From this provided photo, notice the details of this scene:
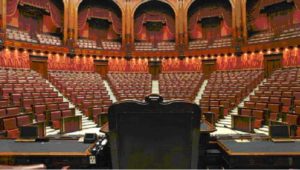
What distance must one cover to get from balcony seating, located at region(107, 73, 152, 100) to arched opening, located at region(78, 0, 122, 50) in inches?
64.0

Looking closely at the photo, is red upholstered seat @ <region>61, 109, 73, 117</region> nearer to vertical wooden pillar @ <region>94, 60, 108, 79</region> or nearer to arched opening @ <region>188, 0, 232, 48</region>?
vertical wooden pillar @ <region>94, 60, 108, 79</region>

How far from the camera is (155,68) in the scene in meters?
7.98

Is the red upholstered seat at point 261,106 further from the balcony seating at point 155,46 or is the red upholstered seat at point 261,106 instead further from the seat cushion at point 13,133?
the balcony seating at point 155,46

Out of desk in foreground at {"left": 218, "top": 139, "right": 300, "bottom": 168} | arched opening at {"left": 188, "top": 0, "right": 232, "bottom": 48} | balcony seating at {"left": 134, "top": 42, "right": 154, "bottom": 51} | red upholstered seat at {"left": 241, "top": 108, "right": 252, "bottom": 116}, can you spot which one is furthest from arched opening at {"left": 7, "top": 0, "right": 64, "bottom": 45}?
desk in foreground at {"left": 218, "top": 139, "right": 300, "bottom": 168}

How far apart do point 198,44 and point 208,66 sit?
3.50 feet

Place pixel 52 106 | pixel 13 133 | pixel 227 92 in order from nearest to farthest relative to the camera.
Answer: pixel 13 133
pixel 52 106
pixel 227 92

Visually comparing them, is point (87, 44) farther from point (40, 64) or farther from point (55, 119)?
point (55, 119)

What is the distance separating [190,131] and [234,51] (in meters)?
6.75

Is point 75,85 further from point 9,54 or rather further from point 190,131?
point 190,131

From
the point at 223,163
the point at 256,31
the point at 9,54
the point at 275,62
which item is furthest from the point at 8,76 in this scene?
the point at 256,31

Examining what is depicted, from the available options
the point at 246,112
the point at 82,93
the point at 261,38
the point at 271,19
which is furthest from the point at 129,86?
the point at 271,19

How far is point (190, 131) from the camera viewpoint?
2.85ft

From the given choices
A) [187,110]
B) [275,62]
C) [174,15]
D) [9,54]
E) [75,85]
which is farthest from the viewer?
[174,15]

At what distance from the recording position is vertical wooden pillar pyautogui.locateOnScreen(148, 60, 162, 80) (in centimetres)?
794
